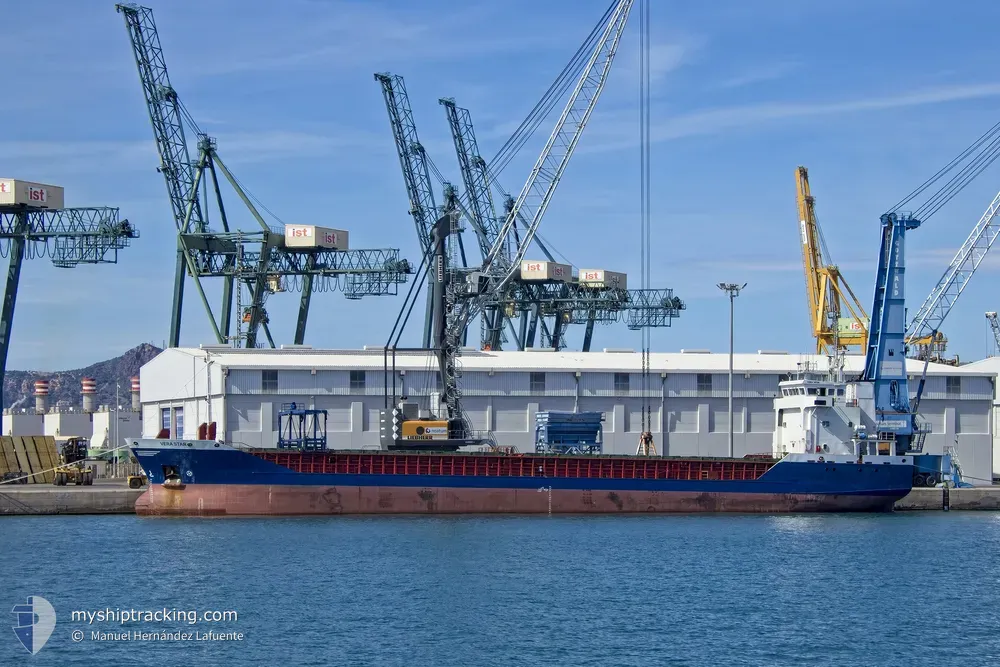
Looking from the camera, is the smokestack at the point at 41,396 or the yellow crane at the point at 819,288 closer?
the yellow crane at the point at 819,288

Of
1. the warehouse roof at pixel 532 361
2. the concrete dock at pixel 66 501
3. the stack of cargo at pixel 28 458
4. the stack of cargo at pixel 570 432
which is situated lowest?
the concrete dock at pixel 66 501

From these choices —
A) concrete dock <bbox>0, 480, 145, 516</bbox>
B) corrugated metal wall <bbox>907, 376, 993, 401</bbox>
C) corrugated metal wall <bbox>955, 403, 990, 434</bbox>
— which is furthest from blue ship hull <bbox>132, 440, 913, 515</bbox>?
corrugated metal wall <bbox>955, 403, 990, 434</bbox>

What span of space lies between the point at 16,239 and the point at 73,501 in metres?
19.2

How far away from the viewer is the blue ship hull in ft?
188

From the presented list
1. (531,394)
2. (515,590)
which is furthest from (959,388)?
(515,590)

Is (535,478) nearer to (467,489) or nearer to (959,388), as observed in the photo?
(467,489)

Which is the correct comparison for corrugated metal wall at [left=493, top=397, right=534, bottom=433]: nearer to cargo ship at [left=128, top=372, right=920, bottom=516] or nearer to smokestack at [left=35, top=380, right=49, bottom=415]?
cargo ship at [left=128, top=372, right=920, bottom=516]

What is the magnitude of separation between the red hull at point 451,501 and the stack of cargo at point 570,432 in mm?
6926

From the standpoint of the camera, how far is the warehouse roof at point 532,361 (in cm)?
7138

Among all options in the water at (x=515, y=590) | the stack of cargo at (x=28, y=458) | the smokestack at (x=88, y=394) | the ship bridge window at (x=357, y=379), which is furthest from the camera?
the smokestack at (x=88, y=394)

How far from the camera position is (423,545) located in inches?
1881

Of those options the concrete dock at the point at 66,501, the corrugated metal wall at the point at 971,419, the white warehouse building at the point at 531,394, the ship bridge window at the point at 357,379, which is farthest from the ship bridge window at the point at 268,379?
the corrugated metal wall at the point at 971,419

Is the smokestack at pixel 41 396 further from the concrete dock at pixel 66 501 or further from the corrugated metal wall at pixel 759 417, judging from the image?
the corrugated metal wall at pixel 759 417

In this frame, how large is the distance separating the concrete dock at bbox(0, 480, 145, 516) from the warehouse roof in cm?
1120
